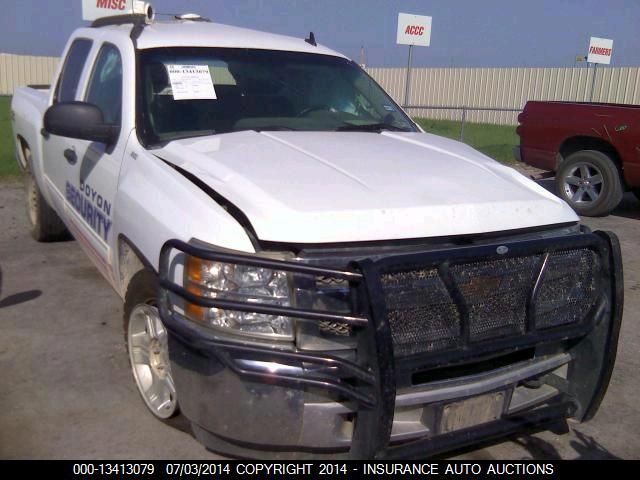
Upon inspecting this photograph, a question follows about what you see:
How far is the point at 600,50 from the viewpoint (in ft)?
67.3

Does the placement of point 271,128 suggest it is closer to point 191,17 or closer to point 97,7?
point 191,17

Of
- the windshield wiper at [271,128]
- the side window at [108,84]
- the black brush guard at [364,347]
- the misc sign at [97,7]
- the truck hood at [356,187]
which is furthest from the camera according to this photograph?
the misc sign at [97,7]

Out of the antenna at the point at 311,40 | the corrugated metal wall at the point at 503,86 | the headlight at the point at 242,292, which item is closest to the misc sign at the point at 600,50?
the corrugated metal wall at the point at 503,86

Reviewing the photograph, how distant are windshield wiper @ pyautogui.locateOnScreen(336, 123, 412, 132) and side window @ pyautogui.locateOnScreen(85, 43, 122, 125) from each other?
130 cm

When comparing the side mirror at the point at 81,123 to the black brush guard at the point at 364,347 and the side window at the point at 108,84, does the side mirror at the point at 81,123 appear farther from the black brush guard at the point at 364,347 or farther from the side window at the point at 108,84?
the black brush guard at the point at 364,347

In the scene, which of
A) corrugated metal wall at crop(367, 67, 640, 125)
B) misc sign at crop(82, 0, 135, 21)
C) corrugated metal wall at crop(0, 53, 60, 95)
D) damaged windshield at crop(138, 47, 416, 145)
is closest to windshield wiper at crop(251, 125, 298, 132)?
damaged windshield at crop(138, 47, 416, 145)

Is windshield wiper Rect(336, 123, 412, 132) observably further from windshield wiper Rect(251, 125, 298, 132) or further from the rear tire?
the rear tire

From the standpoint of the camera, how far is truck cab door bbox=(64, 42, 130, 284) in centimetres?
370

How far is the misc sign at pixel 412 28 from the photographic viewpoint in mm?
16406

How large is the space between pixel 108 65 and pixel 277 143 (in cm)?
159

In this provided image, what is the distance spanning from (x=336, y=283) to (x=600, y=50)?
20.6 metres

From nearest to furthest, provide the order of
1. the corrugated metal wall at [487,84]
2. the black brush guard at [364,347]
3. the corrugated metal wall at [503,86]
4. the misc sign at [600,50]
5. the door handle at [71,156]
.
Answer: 1. the black brush guard at [364,347]
2. the door handle at [71,156]
3. the misc sign at [600,50]
4. the corrugated metal wall at [503,86]
5. the corrugated metal wall at [487,84]

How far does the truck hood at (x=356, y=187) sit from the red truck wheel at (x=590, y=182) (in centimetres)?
532
